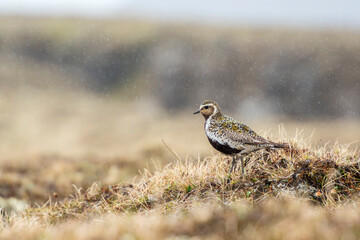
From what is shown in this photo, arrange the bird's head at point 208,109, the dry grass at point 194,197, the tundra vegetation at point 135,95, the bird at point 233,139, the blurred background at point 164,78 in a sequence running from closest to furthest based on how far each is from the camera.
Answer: the dry grass at point 194,197 < the bird at point 233,139 < the bird's head at point 208,109 < the tundra vegetation at point 135,95 < the blurred background at point 164,78

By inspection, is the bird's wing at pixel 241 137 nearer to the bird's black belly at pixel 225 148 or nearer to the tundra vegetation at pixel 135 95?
the bird's black belly at pixel 225 148

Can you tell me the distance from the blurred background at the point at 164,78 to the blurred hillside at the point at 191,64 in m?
0.08

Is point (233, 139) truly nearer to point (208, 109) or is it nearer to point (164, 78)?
point (208, 109)

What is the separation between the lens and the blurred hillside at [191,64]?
3331 centimetres

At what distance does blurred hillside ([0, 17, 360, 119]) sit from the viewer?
33312 mm

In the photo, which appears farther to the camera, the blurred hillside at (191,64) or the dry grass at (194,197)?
the blurred hillside at (191,64)

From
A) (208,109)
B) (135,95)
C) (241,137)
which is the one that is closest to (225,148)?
(241,137)

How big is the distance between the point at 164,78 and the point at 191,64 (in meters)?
2.44

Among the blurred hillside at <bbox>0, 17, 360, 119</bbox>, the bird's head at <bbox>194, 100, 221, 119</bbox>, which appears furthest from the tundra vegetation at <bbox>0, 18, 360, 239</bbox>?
the bird's head at <bbox>194, 100, 221, 119</bbox>

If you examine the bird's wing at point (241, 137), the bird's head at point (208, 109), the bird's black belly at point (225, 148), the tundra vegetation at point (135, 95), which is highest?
the bird's head at point (208, 109)

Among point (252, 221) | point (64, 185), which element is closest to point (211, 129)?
point (252, 221)

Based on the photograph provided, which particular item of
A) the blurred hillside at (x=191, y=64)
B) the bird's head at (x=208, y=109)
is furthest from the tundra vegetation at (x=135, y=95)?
the bird's head at (x=208, y=109)

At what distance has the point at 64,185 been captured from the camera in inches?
569

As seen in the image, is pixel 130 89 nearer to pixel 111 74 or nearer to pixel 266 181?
pixel 111 74
